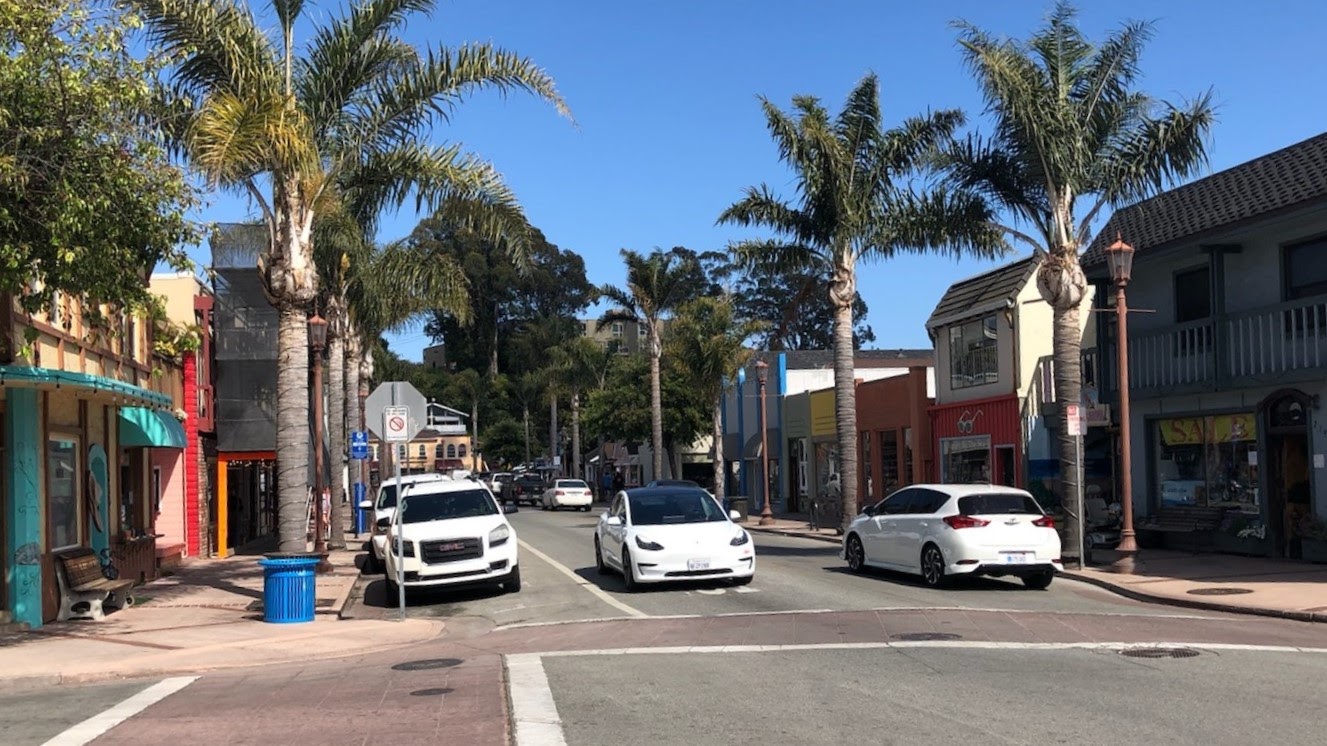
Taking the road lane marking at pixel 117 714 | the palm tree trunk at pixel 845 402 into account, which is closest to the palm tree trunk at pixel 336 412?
the palm tree trunk at pixel 845 402

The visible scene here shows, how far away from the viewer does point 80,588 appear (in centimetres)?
1706

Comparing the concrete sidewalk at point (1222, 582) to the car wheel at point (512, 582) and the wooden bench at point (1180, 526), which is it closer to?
the wooden bench at point (1180, 526)

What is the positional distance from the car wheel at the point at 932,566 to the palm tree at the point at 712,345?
27.9 m

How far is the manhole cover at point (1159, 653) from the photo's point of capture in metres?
11.3

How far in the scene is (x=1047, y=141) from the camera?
21062 millimetres

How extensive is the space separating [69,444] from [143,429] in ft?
12.5

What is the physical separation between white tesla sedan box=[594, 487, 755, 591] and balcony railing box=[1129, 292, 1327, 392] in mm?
9458

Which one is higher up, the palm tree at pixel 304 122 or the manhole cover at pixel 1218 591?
the palm tree at pixel 304 122

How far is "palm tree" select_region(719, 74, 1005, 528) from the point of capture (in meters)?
27.3

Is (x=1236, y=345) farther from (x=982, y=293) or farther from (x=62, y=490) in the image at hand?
(x=62, y=490)

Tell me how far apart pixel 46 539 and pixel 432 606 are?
5.30 m

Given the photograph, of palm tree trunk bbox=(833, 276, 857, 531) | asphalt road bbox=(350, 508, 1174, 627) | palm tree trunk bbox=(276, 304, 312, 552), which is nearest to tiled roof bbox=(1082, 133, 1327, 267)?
palm tree trunk bbox=(833, 276, 857, 531)

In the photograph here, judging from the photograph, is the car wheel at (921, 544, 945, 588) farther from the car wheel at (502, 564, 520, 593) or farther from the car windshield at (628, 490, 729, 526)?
the car wheel at (502, 564, 520, 593)

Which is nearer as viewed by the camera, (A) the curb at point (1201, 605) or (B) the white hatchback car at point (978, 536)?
(A) the curb at point (1201, 605)
